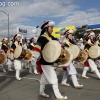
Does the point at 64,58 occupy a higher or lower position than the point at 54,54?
lower

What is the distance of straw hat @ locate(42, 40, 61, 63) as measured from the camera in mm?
4473

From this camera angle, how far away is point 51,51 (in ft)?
14.9

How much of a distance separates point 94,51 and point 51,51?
3.12 meters

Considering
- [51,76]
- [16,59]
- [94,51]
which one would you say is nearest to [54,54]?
[51,76]

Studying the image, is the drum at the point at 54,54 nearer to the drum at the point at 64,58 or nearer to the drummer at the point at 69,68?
the drum at the point at 64,58

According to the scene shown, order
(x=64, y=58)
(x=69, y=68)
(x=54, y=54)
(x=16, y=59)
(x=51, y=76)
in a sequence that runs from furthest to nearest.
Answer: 1. (x=16, y=59)
2. (x=69, y=68)
3. (x=64, y=58)
4. (x=51, y=76)
5. (x=54, y=54)

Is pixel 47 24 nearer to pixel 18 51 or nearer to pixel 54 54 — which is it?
pixel 54 54

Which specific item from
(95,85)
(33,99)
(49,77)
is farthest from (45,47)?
(95,85)

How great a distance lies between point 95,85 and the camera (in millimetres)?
6543

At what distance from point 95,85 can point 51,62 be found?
8.48 ft

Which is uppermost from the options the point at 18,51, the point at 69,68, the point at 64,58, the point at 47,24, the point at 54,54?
the point at 47,24

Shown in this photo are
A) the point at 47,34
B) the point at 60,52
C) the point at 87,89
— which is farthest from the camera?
the point at 87,89

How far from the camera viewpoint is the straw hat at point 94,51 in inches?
282

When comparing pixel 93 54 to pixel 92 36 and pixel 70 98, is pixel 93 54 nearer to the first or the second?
pixel 92 36
